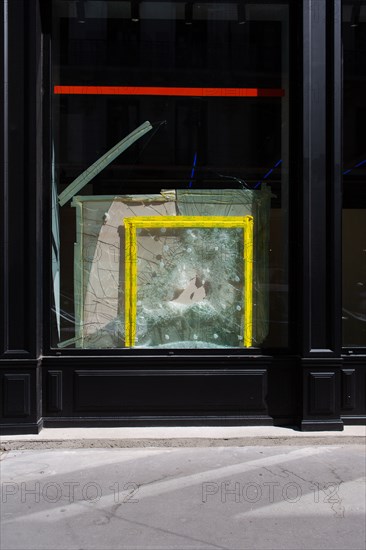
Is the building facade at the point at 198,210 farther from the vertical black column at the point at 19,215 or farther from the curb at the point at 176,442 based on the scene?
the curb at the point at 176,442

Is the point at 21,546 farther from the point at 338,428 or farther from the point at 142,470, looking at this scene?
the point at 338,428

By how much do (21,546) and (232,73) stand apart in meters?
5.26

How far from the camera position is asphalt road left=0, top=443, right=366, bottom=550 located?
408cm

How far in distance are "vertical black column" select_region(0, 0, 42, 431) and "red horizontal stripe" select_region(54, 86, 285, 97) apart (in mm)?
513

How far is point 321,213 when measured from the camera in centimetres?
651

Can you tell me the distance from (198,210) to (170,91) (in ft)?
4.53

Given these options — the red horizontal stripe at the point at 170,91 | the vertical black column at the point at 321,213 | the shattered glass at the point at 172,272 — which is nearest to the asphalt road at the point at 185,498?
the vertical black column at the point at 321,213

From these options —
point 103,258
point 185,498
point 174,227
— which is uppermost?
point 174,227

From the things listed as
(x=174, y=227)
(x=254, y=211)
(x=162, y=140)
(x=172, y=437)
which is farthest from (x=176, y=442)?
(x=162, y=140)

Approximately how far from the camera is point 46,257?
6.61 metres

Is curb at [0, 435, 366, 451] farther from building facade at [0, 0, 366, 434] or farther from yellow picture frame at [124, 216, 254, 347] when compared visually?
yellow picture frame at [124, 216, 254, 347]

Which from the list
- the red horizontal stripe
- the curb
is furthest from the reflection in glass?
the curb

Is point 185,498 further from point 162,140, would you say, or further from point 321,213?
point 162,140

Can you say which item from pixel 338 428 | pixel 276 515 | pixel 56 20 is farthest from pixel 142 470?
pixel 56 20
